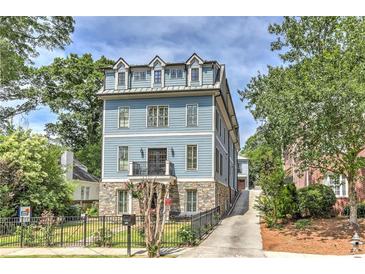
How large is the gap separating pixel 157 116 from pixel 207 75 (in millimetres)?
3257

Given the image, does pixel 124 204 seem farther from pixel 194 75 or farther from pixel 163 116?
pixel 194 75

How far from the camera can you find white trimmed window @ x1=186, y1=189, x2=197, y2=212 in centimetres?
1747

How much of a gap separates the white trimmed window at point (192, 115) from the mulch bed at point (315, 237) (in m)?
5.87

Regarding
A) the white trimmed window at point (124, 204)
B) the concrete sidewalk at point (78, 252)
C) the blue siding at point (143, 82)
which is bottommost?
the concrete sidewalk at point (78, 252)

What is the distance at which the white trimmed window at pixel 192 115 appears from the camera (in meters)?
17.8

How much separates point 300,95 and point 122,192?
35.6 feet

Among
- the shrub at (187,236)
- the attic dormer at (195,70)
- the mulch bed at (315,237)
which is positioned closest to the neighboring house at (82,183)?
the attic dormer at (195,70)

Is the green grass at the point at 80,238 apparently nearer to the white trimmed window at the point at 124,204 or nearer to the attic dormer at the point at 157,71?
the white trimmed window at the point at 124,204

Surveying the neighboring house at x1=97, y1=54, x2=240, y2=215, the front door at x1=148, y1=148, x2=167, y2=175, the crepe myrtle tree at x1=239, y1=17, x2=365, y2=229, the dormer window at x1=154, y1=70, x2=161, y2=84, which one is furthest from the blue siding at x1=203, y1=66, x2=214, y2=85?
the crepe myrtle tree at x1=239, y1=17, x2=365, y2=229

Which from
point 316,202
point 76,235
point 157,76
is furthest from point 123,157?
point 316,202

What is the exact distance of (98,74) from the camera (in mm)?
26375

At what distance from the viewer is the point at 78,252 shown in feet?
33.1

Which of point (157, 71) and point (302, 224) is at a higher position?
point (157, 71)
